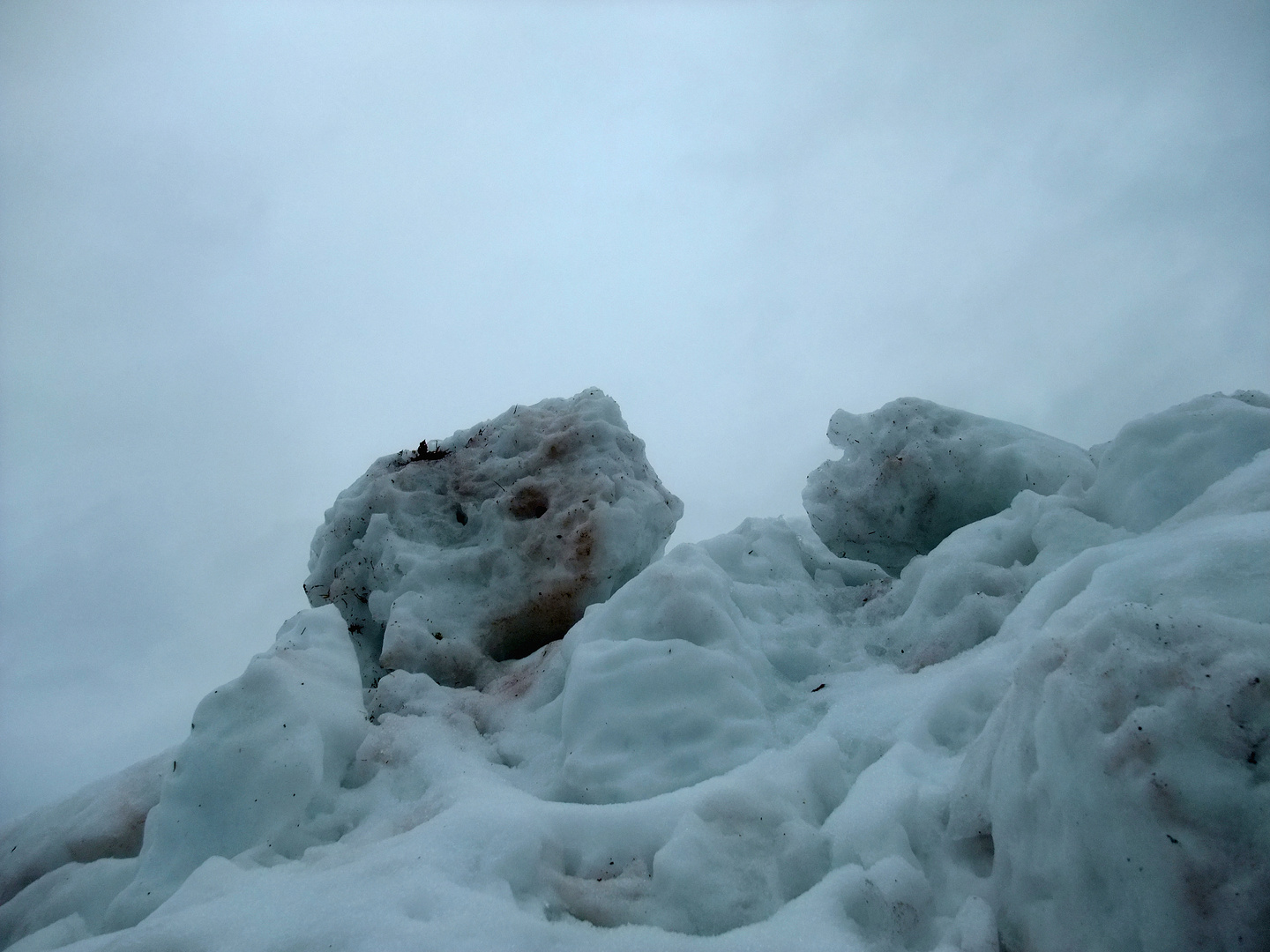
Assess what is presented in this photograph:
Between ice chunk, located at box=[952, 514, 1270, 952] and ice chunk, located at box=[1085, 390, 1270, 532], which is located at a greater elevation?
ice chunk, located at box=[1085, 390, 1270, 532]

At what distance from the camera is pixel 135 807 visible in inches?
189

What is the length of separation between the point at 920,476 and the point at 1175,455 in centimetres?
186

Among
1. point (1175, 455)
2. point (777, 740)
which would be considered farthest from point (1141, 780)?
point (1175, 455)

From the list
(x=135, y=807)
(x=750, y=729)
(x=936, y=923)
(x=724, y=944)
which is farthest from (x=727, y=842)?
(x=135, y=807)

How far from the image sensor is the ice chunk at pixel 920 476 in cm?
584

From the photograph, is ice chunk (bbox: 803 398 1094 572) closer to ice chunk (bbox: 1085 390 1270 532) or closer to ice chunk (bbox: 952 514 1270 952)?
ice chunk (bbox: 1085 390 1270 532)

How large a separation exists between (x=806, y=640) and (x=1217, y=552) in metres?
2.49

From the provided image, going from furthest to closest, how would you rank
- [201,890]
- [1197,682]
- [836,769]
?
1. [836,769]
2. [201,890]
3. [1197,682]

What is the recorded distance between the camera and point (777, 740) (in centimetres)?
405

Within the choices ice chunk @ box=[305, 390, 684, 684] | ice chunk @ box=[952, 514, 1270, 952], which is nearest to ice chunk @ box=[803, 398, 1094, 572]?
ice chunk @ box=[305, 390, 684, 684]

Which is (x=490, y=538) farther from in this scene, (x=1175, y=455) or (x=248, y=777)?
(x=1175, y=455)

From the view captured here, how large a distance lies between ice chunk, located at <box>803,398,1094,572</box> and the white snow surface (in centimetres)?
3

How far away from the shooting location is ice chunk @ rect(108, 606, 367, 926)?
3770mm

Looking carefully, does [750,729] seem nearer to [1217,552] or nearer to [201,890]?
[1217,552]
